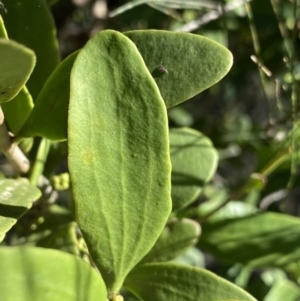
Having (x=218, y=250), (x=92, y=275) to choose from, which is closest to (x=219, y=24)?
(x=218, y=250)

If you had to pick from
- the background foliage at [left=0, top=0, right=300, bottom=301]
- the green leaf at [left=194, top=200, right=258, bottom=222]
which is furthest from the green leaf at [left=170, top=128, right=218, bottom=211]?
the green leaf at [left=194, top=200, right=258, bottom=222]

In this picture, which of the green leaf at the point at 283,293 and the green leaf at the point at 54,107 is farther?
the green leaf at the point at 283,293

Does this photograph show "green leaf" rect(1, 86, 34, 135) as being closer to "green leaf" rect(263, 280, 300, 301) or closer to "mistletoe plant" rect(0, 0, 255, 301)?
"mistletoe plant" rect(0, 0, 255, 301)

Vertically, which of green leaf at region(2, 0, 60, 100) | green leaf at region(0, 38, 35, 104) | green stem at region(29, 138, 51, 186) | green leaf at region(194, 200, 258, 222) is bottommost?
green leaf at region(194, 200, 258, 222)

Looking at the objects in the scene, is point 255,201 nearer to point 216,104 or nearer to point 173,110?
point 173,110

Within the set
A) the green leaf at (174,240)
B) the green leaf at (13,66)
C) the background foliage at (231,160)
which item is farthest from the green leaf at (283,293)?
the green leaf at (13,66)

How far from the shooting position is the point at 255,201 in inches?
48.7

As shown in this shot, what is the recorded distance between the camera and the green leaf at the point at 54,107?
23.0 inches

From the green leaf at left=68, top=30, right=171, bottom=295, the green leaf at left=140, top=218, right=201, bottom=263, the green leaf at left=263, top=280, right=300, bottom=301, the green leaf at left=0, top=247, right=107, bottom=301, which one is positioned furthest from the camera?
the green leaf at left=263, top=280, right=300, bottom=301

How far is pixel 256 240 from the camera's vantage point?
2.83 feet

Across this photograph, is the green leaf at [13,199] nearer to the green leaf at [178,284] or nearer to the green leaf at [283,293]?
the green leaf at [178,284]

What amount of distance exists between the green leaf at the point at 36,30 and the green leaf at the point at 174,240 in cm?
26

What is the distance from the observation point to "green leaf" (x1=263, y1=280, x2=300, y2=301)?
0.98 metres

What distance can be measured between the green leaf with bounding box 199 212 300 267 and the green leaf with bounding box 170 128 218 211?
98 millimetres
